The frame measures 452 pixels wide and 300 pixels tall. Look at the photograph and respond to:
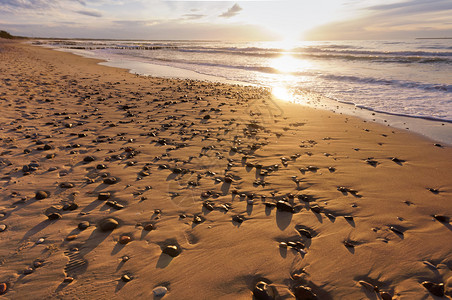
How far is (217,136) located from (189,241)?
3839mm

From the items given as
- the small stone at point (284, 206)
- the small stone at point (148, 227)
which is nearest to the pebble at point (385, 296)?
the small stone at point (284, 206)

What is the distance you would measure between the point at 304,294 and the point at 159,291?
143cm

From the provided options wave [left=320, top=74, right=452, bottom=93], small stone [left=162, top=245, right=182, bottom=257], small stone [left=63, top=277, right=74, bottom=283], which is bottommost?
small stone [left=63, top=277, right=74, bottom=283]

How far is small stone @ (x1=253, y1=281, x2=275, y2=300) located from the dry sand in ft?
0.24

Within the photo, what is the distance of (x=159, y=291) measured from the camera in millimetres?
2285

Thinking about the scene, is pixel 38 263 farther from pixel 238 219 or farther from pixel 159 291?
pixel 238 219

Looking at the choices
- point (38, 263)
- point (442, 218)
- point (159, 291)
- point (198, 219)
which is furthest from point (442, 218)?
point (38, 263)

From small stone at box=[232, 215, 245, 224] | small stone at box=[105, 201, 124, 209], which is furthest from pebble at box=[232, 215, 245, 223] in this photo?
small stone at box=[105, 201, 124, 209]

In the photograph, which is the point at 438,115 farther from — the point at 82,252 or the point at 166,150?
the point at 82,252

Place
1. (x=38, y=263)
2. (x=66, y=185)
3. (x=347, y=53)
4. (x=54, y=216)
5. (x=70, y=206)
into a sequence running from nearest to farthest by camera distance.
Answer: (x=38, y=263) < (x=54, y=216) < (x=70, y=206) < (x=66, y=185) < (x=347, y=53)

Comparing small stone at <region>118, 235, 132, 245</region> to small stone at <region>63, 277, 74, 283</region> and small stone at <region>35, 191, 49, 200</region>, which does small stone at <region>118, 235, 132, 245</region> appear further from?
small stone at <region>35, 191, 49, 200</region>

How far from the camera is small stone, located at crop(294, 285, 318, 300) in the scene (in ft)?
7.40

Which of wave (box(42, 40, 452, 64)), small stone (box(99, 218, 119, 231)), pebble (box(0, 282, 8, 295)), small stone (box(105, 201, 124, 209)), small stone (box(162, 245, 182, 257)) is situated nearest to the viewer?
pebble (box(0, 282, 8, 295))

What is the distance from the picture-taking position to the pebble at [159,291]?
226 cm
